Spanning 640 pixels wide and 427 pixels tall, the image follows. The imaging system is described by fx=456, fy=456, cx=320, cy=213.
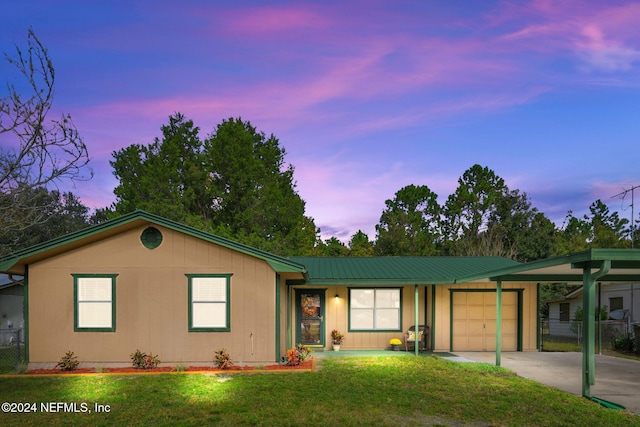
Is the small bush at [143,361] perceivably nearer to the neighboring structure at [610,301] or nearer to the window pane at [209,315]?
the window pane at [209,315]

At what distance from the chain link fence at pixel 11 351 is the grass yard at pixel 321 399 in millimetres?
1237

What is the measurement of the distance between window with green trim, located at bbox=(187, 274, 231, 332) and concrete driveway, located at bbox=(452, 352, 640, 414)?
7.28 metres

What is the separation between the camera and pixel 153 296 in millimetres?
12406

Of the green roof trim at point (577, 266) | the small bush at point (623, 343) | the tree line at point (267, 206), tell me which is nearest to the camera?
the green roof trim at point (577, 266)

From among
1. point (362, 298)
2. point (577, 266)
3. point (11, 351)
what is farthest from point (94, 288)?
point (577, 266)

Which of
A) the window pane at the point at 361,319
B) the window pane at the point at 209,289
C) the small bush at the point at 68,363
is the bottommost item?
the small bush at the point at 68,363

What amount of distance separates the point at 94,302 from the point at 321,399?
7.23 metres

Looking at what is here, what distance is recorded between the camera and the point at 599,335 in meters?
16.4

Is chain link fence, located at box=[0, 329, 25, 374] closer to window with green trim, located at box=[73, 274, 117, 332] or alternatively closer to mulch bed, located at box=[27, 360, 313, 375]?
mulch bed, located at box=[27, 360, 313, 375]

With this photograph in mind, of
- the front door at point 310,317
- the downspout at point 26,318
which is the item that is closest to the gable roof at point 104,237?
the downspout at point 26,318

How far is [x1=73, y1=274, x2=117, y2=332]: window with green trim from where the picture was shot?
12.3 metres

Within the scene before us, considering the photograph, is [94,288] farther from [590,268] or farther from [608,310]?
[608,310]

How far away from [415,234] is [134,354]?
110ft

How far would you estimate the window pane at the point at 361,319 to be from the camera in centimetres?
1580
